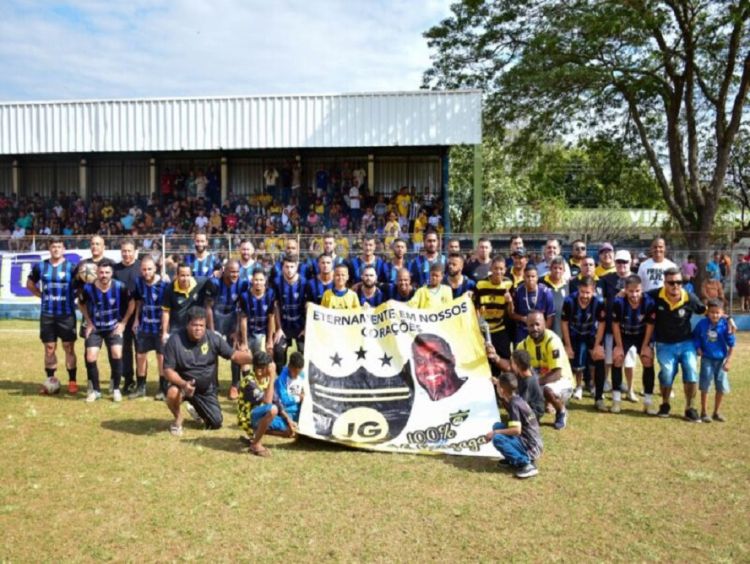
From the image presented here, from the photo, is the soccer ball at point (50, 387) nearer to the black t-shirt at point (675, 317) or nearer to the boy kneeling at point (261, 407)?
the boy kneeling at point (261, 407)

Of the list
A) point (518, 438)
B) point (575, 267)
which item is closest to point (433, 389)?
point (518, 438)

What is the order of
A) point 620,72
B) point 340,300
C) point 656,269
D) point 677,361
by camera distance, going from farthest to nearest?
point 620,72 → point 656,269 → point 677,361 → point 340,300

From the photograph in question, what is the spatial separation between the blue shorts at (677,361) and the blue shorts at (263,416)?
15.4 ft

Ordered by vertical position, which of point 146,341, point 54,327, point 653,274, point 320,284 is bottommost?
point 146,341

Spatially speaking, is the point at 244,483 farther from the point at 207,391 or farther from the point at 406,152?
the point at 406,152

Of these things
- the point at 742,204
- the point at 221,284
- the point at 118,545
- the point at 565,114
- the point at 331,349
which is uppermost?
the point at 565,114

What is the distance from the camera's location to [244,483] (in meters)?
5.81

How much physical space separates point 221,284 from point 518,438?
4.72 meters

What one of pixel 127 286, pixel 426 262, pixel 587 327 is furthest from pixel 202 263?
pixel 587 327

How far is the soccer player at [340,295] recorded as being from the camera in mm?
8337

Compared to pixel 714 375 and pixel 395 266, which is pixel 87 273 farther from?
pixel 714 375

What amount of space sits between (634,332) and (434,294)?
2657 mm

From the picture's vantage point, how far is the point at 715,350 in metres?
8.14

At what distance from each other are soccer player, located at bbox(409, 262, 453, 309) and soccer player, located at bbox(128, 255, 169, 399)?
335 centimetres
